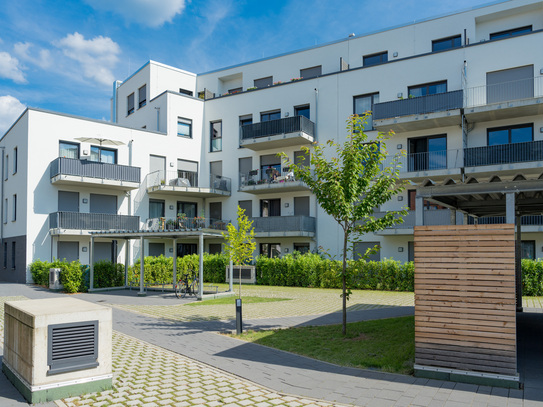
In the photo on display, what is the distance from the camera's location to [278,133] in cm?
2884

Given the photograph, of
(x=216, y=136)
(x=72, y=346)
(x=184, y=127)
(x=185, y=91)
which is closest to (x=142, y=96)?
(x=185, y=91)

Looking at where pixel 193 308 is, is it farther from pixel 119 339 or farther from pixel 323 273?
pixel 323 273

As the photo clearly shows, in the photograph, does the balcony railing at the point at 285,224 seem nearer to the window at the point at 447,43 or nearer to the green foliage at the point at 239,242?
the window at the point at 447,43

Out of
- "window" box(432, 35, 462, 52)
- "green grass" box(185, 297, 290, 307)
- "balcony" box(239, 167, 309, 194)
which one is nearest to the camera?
"green grass" box(185, 297, 290, 307)

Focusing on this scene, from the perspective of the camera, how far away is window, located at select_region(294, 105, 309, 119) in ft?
98.0

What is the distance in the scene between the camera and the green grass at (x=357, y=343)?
25.0 ft

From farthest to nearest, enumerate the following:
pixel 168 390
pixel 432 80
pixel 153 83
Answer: pixel 153 83, pixel 432 80, pixel 168 390

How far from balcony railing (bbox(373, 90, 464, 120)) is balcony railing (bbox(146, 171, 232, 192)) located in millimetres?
12075

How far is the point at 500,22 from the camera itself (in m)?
26.9


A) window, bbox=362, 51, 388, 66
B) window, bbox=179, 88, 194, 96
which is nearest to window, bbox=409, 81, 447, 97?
window, bbox=362, 51, 388, 66

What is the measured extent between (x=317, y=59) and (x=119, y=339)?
26354 mm

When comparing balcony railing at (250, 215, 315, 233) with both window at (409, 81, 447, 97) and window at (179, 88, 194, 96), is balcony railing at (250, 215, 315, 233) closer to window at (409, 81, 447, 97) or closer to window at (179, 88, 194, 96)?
window at (409, 81, 447, 97)

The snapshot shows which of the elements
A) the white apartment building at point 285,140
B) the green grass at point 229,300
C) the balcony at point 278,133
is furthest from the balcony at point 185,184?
the green grass at point 229,300

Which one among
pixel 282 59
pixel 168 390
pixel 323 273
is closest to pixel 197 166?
pixel 282 59
